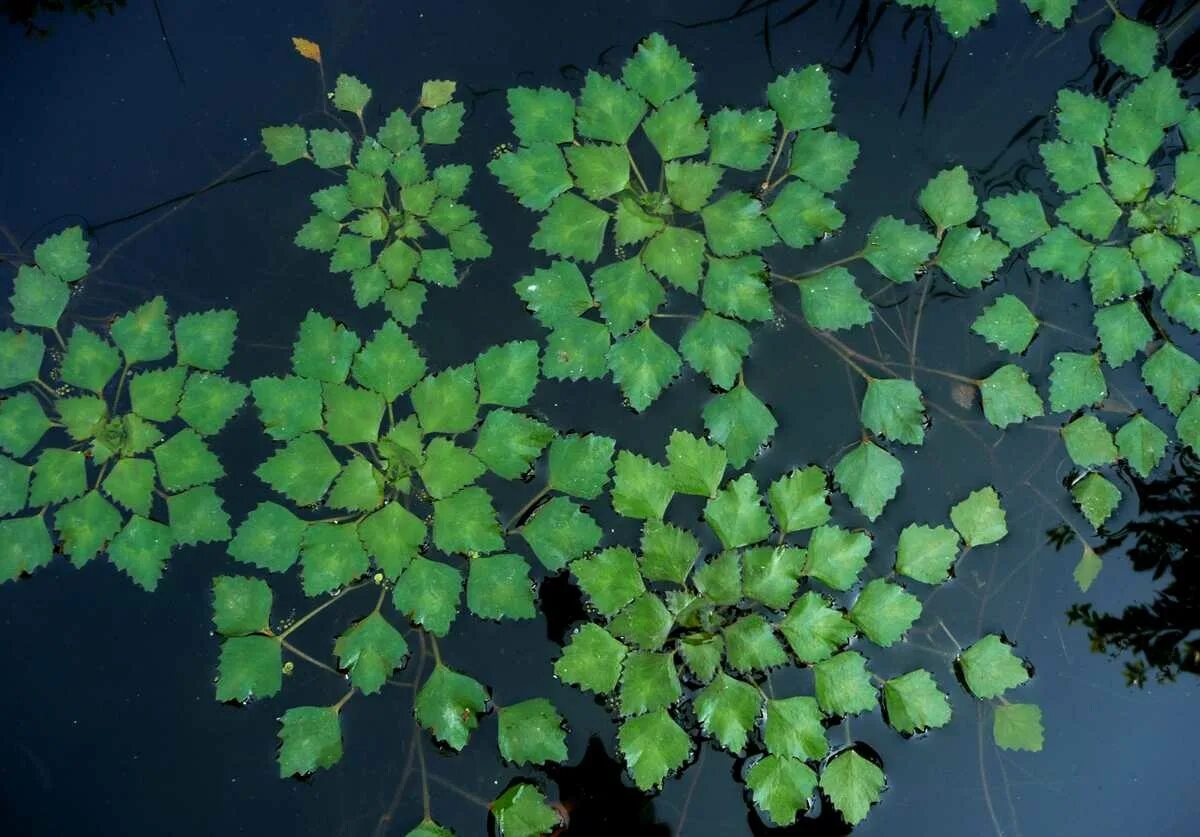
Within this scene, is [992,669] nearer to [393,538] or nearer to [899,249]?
[899,249]

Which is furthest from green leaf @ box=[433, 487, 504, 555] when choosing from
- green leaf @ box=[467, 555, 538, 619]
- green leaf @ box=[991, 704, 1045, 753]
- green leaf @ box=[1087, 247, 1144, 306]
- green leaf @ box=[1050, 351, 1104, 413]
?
green leaf @ box=[1087, 247, 1144, 306]

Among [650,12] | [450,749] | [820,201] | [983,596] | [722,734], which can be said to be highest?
[650,12]

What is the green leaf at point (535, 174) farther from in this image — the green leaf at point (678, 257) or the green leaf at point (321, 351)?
the green leaf at point (321, 351)

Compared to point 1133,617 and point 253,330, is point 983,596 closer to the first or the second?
point 1133,617

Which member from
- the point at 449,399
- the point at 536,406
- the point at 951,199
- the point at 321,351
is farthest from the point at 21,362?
the point at 951,199

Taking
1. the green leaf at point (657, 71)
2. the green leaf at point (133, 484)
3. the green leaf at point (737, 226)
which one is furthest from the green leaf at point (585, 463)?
the green leaf at point (133, 484)

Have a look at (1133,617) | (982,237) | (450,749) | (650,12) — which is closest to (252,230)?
(650,12)
